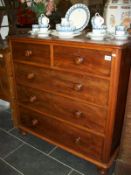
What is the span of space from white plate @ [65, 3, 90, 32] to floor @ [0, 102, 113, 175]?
1068 mm

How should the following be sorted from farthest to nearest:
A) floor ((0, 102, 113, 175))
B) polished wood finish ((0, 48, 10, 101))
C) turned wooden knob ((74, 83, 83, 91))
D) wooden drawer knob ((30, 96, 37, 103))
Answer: polished wood finish ((0, 48, 10, 101)) → wooden drawer knob ((30, 96, 37, 103)) → floor ((0, 102, 113, 175)) → turned wooden knob ((74, 83, 83, 91))

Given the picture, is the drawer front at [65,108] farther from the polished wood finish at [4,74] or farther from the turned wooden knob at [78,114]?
the polished wood finish at [4,74]

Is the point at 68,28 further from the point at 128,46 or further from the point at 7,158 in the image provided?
the point at 7,158

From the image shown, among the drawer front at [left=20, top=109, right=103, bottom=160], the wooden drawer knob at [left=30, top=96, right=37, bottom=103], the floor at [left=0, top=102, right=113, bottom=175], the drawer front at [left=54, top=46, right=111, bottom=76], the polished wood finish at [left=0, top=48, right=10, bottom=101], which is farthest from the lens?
the polished wood finish at [left=0, top=48, right=10, bottom=101]

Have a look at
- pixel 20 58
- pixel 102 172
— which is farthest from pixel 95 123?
pixel 20 58

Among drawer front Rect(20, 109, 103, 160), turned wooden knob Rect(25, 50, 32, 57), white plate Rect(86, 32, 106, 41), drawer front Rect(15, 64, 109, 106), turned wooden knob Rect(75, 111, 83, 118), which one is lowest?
drawer front Rect(20, 109, 103, 160)

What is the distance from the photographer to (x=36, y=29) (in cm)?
158

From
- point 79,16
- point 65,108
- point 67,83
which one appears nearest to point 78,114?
point 65,108

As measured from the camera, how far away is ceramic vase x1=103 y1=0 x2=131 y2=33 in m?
1.41

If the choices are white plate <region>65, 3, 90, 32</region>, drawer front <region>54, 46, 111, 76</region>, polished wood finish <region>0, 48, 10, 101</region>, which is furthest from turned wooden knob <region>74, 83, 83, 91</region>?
polished wood finish <region>0, 48, 10, 101</region>

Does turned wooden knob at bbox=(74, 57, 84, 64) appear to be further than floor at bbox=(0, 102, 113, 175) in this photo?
No

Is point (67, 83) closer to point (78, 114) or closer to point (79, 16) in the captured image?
point (78, 114)

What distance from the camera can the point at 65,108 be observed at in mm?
1501

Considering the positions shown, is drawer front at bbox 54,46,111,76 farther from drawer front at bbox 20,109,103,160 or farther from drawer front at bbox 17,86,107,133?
drawer front at bbox 20,109,103,160
